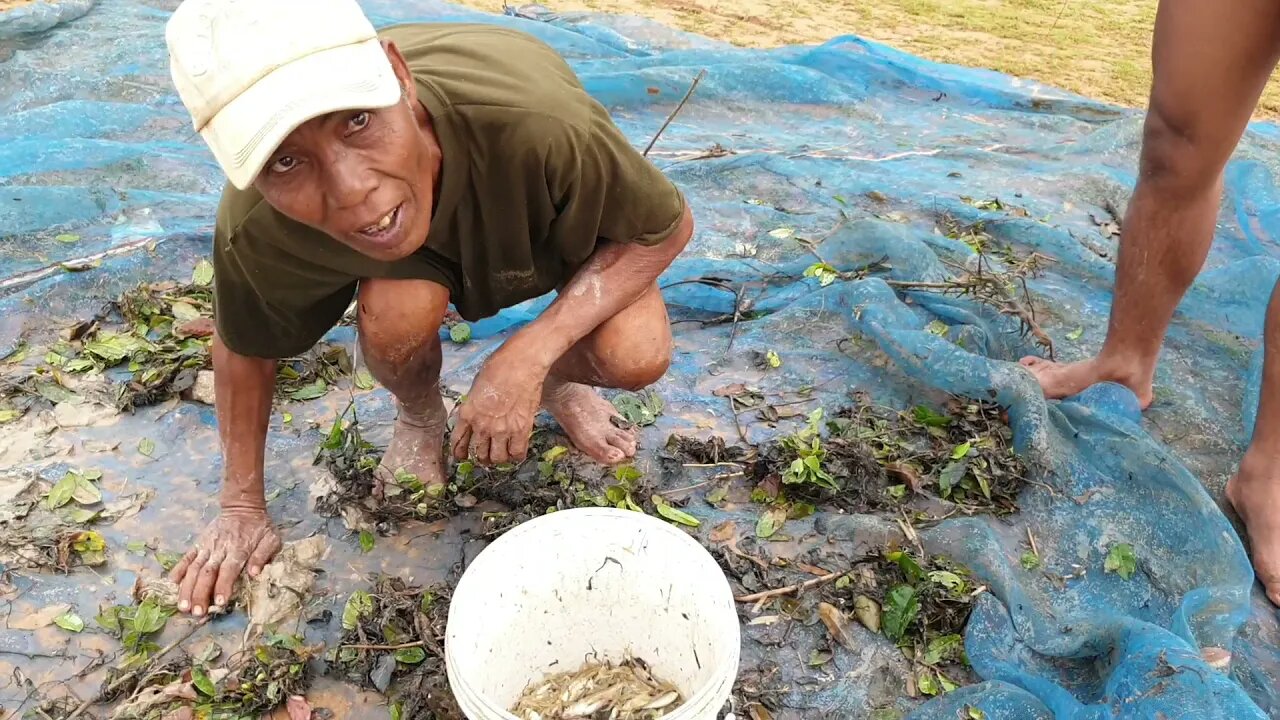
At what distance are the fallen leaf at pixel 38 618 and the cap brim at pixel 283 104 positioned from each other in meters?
1.14

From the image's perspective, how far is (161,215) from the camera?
2990 mm

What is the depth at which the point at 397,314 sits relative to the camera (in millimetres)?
1789

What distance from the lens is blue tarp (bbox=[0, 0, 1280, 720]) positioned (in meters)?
1.70

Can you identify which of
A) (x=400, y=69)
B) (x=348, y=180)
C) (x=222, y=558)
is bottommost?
(x=222, y=558)

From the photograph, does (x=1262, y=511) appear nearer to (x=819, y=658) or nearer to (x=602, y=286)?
(x=819, y=658)

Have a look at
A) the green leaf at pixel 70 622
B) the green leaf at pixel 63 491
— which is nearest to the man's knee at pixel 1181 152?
the green leaf at pixel 70 622

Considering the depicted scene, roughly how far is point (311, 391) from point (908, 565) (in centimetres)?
163

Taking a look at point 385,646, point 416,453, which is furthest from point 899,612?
point 416,453

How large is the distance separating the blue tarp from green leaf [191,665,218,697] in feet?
1.15

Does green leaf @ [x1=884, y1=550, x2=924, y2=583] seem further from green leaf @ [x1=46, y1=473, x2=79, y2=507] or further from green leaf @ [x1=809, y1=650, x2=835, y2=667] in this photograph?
green leaf @ [x1=46, y1=473, x2=79, y2=507]

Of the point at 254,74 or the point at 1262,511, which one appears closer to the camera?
the point at 254,74

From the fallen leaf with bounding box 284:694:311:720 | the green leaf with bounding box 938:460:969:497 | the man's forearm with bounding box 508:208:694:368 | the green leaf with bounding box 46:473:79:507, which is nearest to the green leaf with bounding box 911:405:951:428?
the green leaf with bounding box 938:460:969:497

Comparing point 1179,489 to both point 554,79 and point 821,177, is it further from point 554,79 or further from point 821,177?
point 821,177

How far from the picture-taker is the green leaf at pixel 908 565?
183 centimetres
